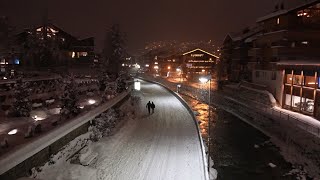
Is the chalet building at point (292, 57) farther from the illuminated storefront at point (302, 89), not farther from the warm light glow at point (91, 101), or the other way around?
the warm light glow at point (91, 101)

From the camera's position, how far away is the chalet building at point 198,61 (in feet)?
313

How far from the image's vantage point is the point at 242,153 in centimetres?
2478

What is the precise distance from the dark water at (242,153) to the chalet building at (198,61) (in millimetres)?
60450

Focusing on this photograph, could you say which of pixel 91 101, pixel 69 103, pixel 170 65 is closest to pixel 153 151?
pixel 69 103

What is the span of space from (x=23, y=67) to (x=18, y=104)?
110 feet

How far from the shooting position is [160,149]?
23.5 m

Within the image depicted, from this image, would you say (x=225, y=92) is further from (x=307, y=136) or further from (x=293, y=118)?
(x=307, y=136)

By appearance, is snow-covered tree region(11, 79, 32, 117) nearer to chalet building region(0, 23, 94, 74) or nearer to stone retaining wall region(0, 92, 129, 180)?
stone retaining wall region(0, 92, 129, 180)

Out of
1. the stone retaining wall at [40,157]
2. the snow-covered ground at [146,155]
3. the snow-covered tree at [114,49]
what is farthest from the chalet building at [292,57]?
the snow-covered tree at [114,49]

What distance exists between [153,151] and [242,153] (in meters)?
7.20

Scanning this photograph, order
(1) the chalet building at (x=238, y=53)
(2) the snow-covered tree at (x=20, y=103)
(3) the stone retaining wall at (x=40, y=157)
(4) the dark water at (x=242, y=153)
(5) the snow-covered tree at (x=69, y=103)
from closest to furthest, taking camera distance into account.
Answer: (3) the stone retaining wall at (x=40, y=157) → (4) the dark water at (x=242, y=153) → (2) the snow-covered tree at (x=20, y=103) → (5) the snow-covered tree at (x=69, y=103) → (1) the chalet building at (x=238, y=53)

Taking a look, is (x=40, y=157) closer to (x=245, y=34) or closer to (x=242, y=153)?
(x=242, y=153)

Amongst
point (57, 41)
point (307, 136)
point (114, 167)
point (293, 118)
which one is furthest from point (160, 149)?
point (57, 41)

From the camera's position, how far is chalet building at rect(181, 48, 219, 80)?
95.4 metres
